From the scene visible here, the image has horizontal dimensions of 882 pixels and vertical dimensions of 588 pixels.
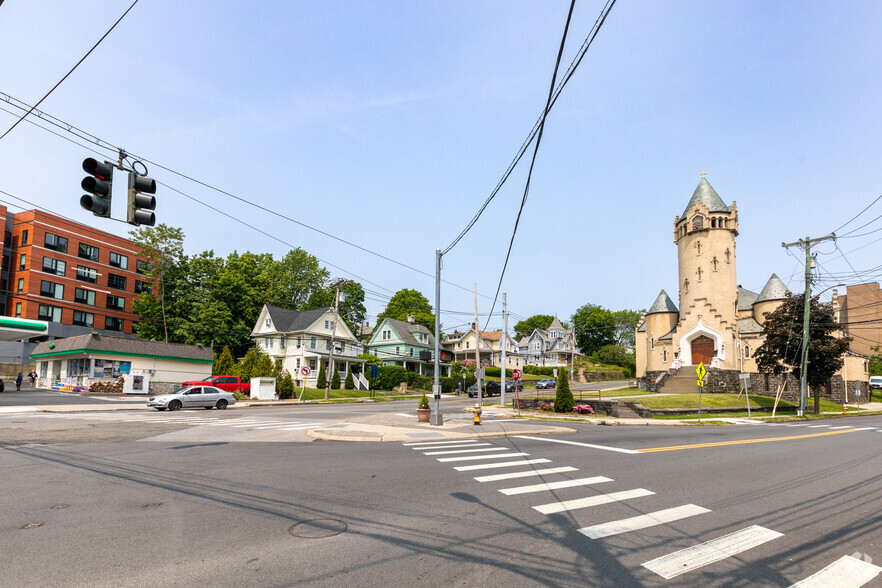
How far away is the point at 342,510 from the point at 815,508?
7546 mm

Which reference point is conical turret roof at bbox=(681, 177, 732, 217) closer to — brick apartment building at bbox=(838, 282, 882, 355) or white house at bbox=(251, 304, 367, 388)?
white house at bbox=(251, 304, 367, 388)

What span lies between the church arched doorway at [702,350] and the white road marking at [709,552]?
46007 mm

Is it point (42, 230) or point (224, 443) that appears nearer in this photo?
point (224, 443)

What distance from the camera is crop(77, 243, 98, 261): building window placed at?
63.0 meters

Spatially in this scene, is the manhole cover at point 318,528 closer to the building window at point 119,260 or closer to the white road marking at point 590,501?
the white road marking at point 590,501

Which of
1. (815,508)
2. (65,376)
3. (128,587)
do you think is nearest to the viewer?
(128,587)

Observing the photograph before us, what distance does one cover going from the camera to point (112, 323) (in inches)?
2608

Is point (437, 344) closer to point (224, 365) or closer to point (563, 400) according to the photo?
point (563, 400)

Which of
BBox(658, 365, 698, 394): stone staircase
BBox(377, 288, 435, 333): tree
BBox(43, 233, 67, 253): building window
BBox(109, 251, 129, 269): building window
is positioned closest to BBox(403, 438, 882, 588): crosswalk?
BBox(658, 365, 698, 394): stone staircase

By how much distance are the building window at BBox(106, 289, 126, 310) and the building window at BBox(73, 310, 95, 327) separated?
8.94 ft

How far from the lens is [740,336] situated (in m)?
50.9

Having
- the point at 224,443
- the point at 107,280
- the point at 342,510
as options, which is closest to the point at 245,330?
the point at 107,280

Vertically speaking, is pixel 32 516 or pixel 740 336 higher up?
pixel 740 336

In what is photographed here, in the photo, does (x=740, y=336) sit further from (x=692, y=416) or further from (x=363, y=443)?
(x=363, y=443)
